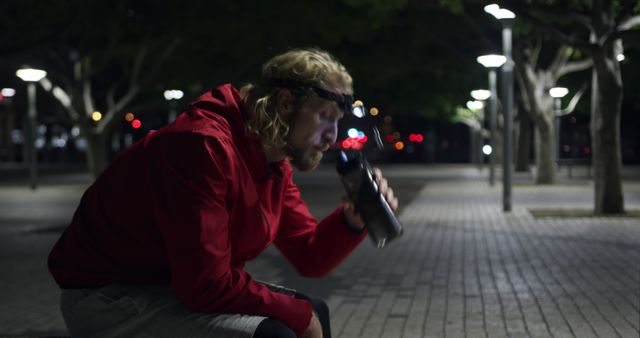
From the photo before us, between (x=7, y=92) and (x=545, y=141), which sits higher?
(x=7, y=92)

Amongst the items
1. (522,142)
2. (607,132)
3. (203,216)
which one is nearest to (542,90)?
(607,132)

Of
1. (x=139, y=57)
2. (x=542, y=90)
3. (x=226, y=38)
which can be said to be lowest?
(x=542, y=90)

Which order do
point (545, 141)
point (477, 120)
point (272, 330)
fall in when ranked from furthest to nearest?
point (477, 120), point (545, 141), point (272, 330)

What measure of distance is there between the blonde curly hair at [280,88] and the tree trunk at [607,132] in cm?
1378

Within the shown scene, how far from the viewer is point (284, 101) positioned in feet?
8.70

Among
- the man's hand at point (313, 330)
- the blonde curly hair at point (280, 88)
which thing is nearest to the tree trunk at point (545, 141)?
the man's hand at point (313, 330)

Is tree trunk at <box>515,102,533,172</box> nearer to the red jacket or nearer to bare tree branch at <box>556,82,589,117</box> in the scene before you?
bare tree branch at <box>556,82,589,117</box>

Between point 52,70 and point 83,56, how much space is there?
1.35 meters

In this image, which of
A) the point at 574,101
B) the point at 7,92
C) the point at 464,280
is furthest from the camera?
the point at 7,92

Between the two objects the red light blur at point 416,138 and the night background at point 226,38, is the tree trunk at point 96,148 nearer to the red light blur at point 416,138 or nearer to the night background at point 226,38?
the night background at point 226,38

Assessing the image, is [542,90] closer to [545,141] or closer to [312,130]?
[545,141]

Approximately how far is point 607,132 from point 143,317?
46.8 ft

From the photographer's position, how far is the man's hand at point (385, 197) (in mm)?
2664

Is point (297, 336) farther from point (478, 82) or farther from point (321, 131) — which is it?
point (478, 82)
